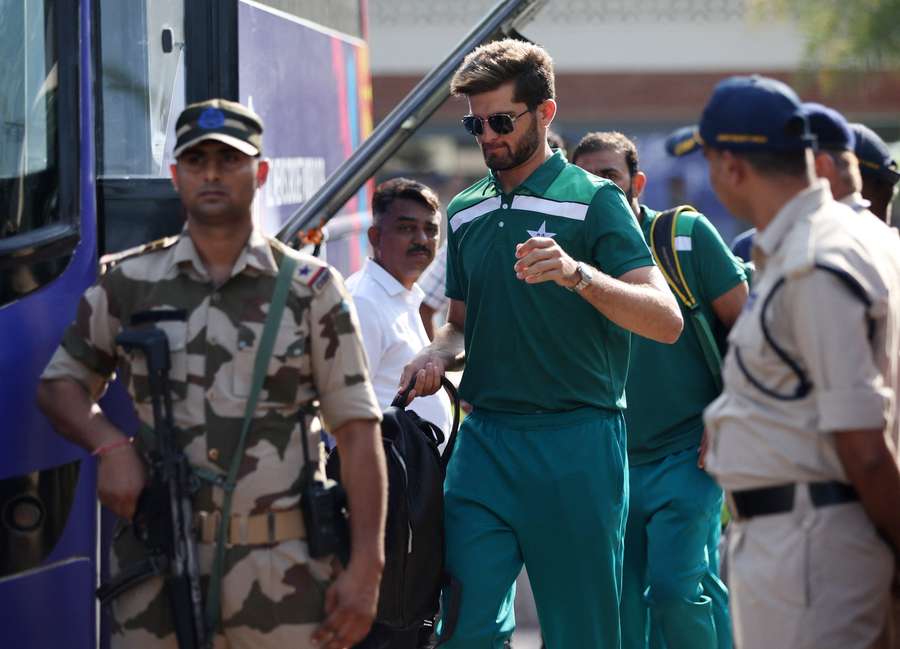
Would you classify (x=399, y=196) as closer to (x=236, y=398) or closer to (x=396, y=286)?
(x=396, y=286)

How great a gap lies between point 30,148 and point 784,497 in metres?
2.35

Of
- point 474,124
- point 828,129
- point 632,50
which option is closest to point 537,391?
point 474,124

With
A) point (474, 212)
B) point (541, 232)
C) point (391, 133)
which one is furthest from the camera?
point (391, 133)

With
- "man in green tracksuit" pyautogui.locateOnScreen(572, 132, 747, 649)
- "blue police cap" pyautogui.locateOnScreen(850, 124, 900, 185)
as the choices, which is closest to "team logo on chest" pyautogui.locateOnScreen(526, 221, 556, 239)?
"blue police cap" pyautogui.locateOnScreen(850, 124, 900, 185)

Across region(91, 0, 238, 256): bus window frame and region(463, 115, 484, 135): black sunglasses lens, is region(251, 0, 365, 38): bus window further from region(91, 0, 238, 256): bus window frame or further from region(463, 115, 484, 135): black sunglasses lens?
region(463, 115, 484, 135): black sunglasses lens

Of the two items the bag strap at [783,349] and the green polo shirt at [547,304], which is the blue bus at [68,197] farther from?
the bag strap at [783,349]

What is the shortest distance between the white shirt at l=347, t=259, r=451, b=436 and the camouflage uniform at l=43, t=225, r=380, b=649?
63.3 inches

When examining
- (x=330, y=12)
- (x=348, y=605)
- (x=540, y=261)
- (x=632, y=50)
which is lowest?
(x=348, y=605)

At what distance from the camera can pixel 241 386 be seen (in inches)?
140

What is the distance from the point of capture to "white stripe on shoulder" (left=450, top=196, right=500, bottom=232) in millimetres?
4727

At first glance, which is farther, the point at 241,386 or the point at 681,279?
the point at 681,279

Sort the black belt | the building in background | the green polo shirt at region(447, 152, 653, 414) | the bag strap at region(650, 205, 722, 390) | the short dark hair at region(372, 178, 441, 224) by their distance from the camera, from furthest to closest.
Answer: the building in background
the short dark hair at region(372, 178, 441, 224)
the bag strap at region(650, 205, 722, 390)
the green polo shirt at region(447, 152, 653, 414)
the black belt

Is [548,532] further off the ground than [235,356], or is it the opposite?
[235,356]

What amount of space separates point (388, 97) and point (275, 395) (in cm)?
2174
